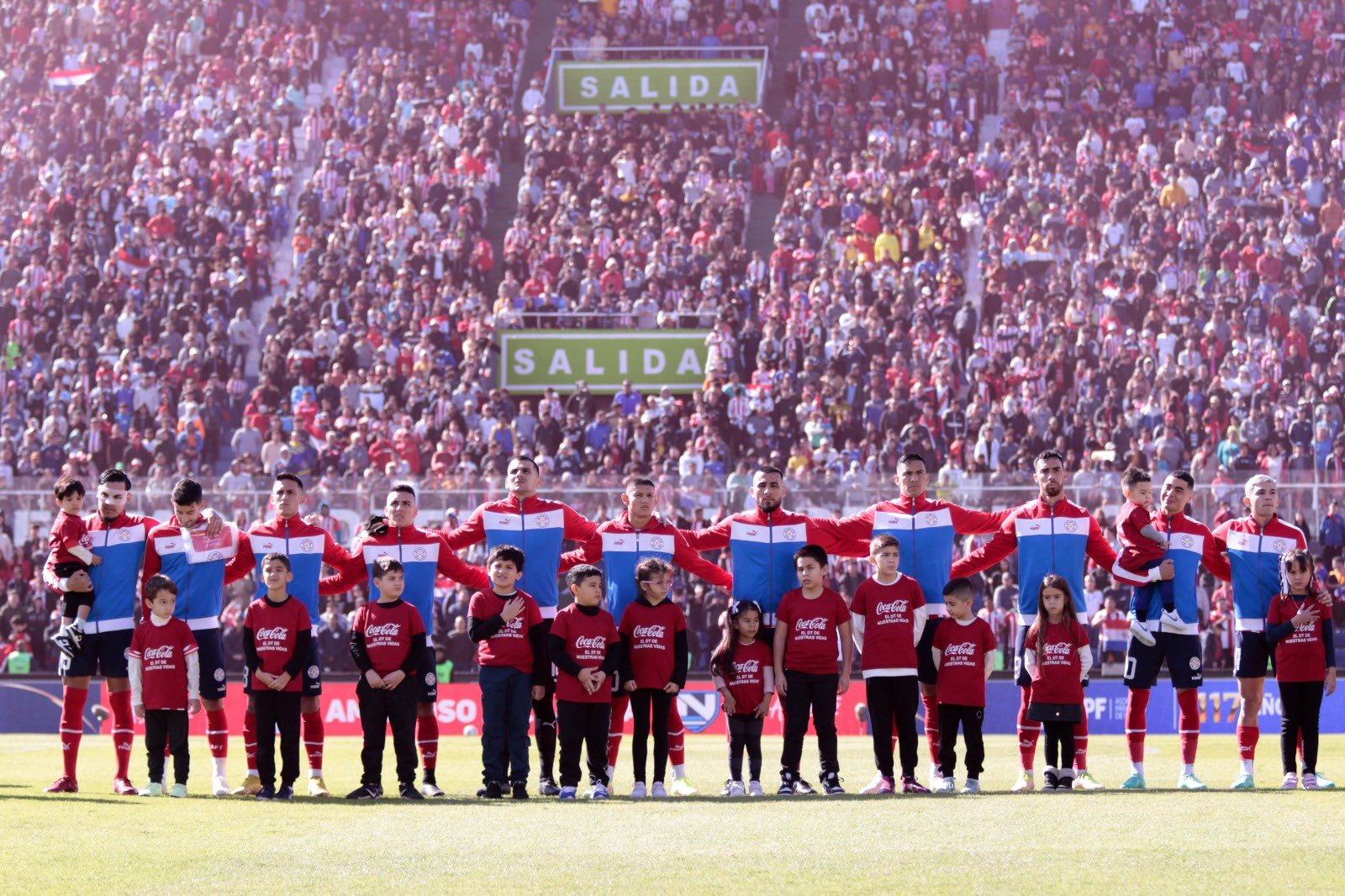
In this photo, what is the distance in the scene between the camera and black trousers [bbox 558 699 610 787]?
515 inches

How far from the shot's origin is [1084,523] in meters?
14.1

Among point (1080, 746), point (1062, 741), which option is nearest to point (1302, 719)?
point (1080, 746)

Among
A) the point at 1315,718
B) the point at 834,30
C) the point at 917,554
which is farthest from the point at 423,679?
the point at 834,30

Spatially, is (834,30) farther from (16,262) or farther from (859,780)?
(859,780)

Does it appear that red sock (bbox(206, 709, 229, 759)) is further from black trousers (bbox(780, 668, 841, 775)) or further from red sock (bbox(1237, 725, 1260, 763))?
red sock (bbox(1237, 725, 1260, 763))

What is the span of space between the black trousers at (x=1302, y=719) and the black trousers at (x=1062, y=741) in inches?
59.8

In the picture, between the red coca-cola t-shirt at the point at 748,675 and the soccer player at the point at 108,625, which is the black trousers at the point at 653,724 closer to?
the red coca-cola t-shirt at the point at 748,675

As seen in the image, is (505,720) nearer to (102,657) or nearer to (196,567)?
(196,567)

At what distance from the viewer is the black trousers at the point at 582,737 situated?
13.1 meters

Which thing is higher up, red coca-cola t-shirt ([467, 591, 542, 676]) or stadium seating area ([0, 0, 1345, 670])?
stadium seating area ([0, 0, 1345, 670])

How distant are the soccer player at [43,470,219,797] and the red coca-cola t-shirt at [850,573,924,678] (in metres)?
4.89

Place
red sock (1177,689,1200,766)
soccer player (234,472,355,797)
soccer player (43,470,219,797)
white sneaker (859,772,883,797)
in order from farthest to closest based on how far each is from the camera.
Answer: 1. soccer player (234,472,355,797)
2. soccer player (43,470,219,797)
3. red sock (1177,689,1200,766)
4. white sneaker (859,772,883,797)

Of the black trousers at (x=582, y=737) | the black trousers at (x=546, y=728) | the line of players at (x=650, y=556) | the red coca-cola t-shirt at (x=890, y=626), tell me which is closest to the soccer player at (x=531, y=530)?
the line of players at (x=650, y=556)

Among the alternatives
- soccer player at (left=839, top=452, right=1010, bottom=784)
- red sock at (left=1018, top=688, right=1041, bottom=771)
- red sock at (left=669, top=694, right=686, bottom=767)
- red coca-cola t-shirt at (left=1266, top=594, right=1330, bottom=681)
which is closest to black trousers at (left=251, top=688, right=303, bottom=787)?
red sock at (left=669, top=694, right=686, bottom=767)
